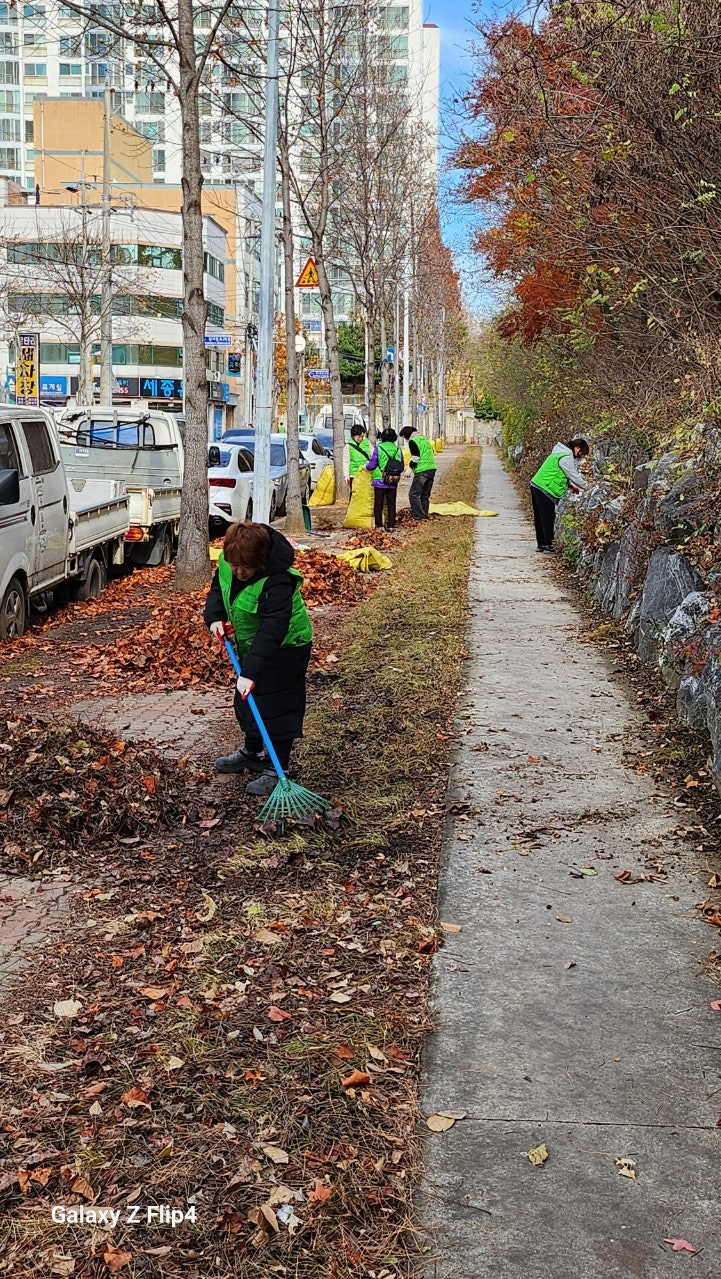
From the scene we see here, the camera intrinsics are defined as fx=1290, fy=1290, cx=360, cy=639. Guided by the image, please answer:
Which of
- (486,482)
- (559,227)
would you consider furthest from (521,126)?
(486,482)

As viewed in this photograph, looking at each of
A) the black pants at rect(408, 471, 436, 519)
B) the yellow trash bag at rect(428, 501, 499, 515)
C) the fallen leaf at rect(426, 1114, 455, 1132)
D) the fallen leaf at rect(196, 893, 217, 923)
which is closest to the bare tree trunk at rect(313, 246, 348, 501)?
the yellow trash bag at rect(428, 501, 499, 515)

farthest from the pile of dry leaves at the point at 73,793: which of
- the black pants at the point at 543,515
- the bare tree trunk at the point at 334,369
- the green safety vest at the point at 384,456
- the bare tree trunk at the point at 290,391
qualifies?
the bare tree trunk at the point at 334,369

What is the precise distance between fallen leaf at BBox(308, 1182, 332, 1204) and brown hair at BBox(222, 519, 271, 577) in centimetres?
344

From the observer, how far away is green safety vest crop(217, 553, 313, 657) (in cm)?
640

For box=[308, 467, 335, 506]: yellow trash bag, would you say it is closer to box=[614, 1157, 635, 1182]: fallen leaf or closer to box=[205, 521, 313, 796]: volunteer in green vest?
box=[205, 521, 313, 796]: volunteer in green vest

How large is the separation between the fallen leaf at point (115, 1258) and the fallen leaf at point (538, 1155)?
41.5 inches

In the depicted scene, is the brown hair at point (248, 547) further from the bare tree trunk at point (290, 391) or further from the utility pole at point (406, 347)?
the utility pole at point (406, 347)

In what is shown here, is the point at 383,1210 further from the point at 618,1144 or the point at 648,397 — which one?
the point at 648,397

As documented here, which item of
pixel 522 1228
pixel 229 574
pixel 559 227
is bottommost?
pixel 522 1228

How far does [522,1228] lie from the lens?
10.2 feet

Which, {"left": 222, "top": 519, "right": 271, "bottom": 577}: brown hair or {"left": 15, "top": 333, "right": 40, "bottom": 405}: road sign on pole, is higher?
{"left": 15, "top": 333, "right": 40, "bottom": 405}: road sign on pole

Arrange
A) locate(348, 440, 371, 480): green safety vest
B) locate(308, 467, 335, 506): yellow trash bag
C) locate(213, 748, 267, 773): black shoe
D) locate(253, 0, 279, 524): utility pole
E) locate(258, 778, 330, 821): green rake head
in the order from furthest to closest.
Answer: locate(308, 467, 335, 506): yellow trash bag → locate(348, 440, 371, 480): green safety vest → locate(253, 0, 279, 524): utility pole → locate(213, 748, 267, 773): black shoe → locate(258, 778, 330, 821): green rake head

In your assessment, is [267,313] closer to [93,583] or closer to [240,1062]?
[93,583]

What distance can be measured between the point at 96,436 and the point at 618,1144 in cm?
1668
